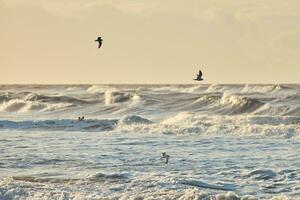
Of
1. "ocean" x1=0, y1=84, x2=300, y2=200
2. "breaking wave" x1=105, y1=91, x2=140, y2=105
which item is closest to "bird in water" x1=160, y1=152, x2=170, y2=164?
"ocean" x1=0, y1=84, x2=300, y2=200

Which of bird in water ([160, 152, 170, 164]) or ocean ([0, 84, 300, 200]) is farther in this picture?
bird in water ([160, 152, 170, 164])

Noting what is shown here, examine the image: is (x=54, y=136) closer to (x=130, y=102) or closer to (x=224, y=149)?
(x=224, y=149)

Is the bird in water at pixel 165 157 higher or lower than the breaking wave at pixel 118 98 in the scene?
lower

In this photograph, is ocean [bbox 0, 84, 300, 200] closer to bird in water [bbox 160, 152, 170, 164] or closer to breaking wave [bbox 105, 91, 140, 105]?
bird in water [bbox 160, 152, 170, 164]

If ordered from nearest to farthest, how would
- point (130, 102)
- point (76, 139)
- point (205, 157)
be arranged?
point (205, 157) < point (76, 139) < point (130, 102)

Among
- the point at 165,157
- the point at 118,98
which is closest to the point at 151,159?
the point at 165,157

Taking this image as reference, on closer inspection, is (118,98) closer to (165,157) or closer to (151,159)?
(151,159)

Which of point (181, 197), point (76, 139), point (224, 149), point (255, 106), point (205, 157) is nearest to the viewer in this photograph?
point (181, 197)

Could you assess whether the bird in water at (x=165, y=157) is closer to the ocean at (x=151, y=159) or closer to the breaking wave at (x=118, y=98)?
the ocean at (x=151, y=159)

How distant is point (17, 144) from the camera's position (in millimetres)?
25531

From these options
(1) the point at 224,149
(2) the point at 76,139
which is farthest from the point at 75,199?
(2) the point at 76,139

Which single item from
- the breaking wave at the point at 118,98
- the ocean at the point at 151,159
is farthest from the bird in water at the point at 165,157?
the breaking wave at the point at 118,98

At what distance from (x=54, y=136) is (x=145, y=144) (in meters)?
5.40

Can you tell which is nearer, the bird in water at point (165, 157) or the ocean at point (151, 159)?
the ocean at point (151, 159)
